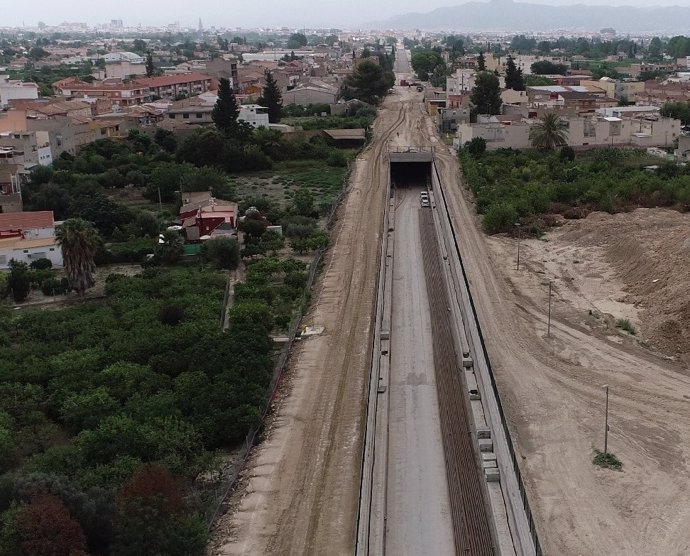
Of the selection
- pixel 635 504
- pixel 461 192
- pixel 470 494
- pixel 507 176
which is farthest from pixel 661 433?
pixel 507 176

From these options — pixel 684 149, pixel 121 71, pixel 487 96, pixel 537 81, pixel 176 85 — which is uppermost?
pixel 121 71

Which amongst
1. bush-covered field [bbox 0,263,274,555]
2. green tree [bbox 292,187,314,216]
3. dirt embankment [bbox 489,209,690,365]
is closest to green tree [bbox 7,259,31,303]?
bush-covered field [bbox 0,263,274,555]

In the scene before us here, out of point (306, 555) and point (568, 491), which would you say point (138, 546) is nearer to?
point (306, 555)

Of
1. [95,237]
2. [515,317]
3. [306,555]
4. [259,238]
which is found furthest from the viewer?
[259,238]

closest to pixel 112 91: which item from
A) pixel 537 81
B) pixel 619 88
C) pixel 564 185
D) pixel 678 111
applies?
pixel 537 81

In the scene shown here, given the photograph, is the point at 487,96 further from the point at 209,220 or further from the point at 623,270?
the point at 623,270

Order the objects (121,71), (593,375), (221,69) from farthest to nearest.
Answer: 1. (121,71)
2. (221,69)
3. (593,375)

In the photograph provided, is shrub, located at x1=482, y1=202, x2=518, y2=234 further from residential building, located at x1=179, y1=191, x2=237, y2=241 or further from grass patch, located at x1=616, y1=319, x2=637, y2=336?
grass patch, located at x1=616, y1=319, x2=637, y2=336
